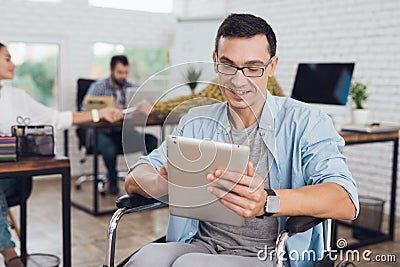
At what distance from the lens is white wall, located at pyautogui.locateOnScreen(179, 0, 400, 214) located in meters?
4.37

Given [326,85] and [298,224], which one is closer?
[298,224]

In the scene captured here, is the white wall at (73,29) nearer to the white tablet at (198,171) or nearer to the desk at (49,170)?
Result: the desk at (49,170)

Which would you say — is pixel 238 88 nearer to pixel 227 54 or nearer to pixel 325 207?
pixel 227 54

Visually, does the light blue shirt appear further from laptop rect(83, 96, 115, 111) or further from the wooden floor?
laptop rect(83, 96, 115, 111)

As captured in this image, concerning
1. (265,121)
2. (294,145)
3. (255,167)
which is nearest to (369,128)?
(294,145)

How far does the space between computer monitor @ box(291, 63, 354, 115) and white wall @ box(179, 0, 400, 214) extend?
0.98 meters

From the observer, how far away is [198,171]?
4.58 ft

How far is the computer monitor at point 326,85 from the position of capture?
11.5 ft

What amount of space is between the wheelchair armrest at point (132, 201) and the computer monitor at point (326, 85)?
203 cm

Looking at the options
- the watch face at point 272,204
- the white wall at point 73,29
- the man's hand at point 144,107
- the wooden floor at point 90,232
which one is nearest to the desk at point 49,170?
the wooden floor at point 90,232

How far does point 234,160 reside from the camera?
1337 mm

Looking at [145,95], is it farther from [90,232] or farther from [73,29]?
[73,29]

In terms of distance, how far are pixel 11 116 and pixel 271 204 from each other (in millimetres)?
2091

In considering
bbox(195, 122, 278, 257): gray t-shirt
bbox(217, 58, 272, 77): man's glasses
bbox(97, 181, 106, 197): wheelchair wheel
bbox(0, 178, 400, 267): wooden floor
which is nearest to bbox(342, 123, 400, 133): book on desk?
bbox(0, 178, 400, 267): wooden floor
